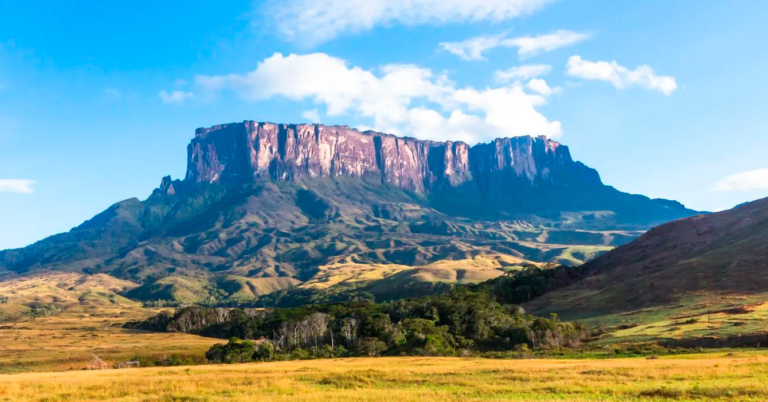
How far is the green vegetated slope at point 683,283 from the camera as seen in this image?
87.3 meters

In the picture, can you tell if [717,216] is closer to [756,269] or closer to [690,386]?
[756,269]

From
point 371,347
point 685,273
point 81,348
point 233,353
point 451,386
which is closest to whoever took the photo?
point 451,386

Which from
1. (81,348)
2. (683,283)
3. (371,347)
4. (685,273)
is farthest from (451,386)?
(685,273)

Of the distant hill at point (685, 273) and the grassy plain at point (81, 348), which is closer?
the grassy plain at point (81, 348)

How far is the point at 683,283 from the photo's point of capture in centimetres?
12381

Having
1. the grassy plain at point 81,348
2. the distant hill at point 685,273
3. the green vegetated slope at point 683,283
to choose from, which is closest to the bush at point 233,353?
the grassy plain at point 81,348

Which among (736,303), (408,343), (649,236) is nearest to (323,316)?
(408,343)

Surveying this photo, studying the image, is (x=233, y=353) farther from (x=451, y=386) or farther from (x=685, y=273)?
(x=685, y=273)

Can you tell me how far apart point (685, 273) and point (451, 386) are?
11040 centimetres

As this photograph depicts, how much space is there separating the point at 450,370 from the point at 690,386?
19.3 metres

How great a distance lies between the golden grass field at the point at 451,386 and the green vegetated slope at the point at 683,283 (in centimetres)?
3986

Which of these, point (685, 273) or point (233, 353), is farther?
point (685, 273)

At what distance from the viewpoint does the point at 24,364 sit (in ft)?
308

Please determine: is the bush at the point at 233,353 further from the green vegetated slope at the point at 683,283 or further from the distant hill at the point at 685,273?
the distant hill at the point at 685,273
